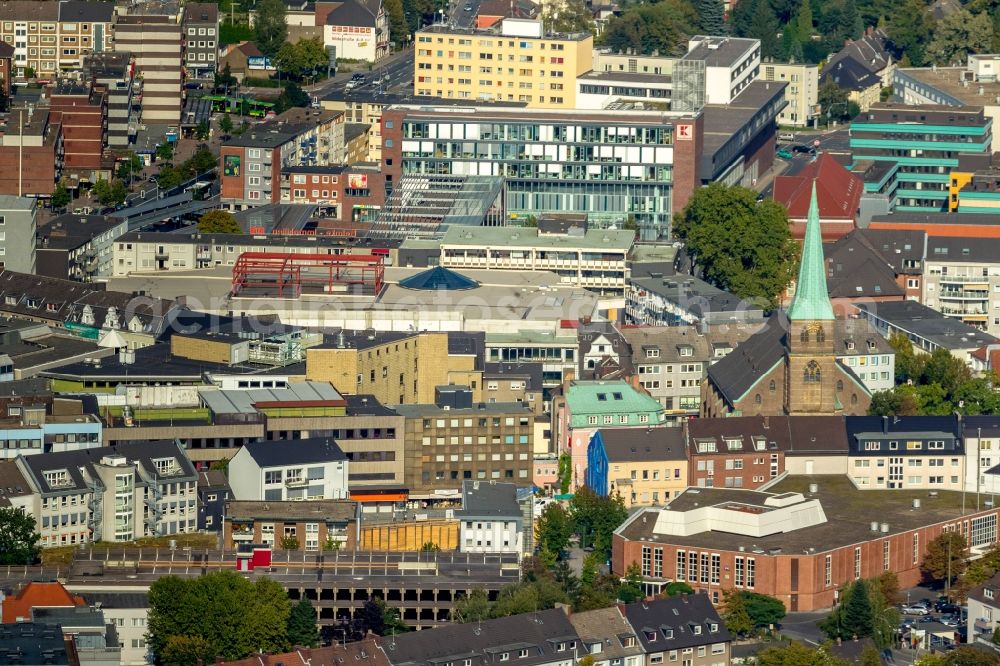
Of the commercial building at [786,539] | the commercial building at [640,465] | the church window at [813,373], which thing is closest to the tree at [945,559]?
the commercial building at [786,539]

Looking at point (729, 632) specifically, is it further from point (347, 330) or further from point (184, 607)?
point (347, 330)

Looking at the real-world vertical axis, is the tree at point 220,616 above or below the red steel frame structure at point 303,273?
below

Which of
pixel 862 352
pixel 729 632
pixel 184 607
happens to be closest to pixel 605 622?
pixel 729 632

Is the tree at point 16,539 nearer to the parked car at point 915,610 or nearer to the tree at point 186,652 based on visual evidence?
the tree at point 186,652

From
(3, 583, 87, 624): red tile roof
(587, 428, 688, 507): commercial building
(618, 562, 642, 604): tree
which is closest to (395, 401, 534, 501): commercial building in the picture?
(587, 428, 688, 507): commercial building

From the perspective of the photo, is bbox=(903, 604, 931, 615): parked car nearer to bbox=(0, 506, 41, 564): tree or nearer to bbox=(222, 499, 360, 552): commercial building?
bbox=(222, 499, 360, 552): commercial building

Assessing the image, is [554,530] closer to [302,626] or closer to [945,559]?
[945,559]
